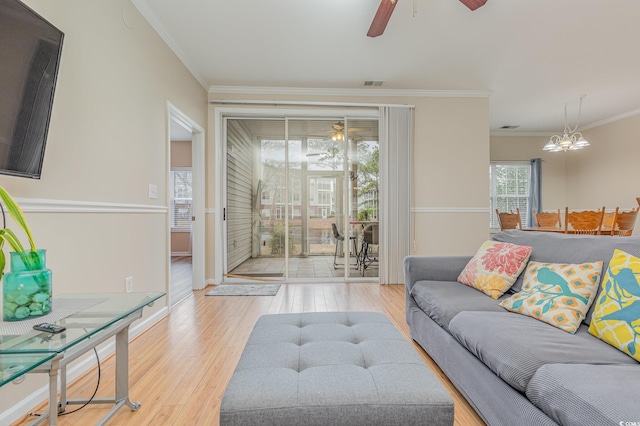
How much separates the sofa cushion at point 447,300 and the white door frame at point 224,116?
231 cm

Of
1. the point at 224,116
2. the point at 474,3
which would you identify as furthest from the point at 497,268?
the point at 224,116

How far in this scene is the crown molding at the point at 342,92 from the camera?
4199 millimetres

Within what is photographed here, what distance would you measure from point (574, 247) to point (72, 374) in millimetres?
3026

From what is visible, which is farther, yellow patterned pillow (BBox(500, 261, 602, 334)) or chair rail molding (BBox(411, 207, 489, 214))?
chair rail molding (BBox(411, 207, 489, 214))

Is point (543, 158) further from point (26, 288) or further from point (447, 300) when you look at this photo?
point (26, 288)

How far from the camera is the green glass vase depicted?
1.17m

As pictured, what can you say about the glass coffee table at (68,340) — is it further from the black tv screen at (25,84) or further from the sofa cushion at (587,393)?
the sofa cushion at (587,393)

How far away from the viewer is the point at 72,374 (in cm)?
180

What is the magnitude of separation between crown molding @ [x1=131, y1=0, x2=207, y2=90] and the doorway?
0.94m

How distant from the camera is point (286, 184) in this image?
4426 mm

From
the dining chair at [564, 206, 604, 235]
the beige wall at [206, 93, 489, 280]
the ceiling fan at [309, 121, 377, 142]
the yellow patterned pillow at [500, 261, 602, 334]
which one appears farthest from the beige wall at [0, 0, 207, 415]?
the dining chair at [564, 206, 604, 235]

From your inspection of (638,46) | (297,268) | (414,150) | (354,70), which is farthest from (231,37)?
(638,46)

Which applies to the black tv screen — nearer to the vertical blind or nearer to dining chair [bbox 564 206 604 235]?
the vertical blind

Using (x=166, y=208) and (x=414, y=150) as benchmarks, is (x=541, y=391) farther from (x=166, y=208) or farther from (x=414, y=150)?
(x=414, y=150)
